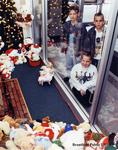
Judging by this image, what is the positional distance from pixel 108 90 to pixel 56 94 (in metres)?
0.70

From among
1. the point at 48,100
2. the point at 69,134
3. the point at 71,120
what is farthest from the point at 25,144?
the point at 48,100

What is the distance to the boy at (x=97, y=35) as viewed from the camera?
2.78 metres

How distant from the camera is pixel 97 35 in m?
2.82

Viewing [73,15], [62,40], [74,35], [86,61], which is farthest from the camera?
[62,40]

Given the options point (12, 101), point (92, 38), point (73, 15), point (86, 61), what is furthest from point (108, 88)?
point (12, 101)

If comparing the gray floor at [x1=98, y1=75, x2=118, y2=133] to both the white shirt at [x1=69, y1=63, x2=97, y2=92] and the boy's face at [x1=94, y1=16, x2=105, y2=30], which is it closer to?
the white shirt at [x1=69, y1=63, x2=97, y2=92]

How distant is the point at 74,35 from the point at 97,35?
0.49 m

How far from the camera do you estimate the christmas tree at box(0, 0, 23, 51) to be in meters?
3.71

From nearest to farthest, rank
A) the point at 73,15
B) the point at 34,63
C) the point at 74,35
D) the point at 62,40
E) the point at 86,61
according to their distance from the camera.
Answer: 1. the point at 86,61
2. the point at 73,15
3. the point at 74,35
4. the point at 34,63
5. the point at 62,40

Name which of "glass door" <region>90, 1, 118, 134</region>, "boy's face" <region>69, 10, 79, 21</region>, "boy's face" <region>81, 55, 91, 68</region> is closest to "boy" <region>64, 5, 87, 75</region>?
→ "boy's face" <region>69, 10, 79, 21</region>

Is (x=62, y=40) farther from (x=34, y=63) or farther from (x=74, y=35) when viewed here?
(x=74, y=35)

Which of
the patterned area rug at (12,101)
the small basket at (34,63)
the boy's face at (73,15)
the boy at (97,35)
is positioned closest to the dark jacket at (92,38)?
the boy at (97,35)

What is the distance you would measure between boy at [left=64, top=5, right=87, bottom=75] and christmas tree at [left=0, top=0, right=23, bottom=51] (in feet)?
3.38

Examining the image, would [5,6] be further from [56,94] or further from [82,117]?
[82,117]
